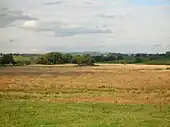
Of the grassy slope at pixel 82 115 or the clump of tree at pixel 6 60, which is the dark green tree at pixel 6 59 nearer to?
the clump of tree at pixel 6 60

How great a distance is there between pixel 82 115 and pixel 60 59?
11270 cm

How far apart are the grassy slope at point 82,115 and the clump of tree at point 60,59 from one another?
10427cm

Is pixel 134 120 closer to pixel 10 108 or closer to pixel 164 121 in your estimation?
pixel 164 121

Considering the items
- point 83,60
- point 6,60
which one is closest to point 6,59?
point 6,60

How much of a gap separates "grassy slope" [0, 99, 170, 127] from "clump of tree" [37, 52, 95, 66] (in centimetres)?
10427

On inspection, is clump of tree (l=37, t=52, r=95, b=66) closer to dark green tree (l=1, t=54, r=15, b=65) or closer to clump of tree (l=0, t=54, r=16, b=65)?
clump of tree (l=0, t=54, r=16, b=65)

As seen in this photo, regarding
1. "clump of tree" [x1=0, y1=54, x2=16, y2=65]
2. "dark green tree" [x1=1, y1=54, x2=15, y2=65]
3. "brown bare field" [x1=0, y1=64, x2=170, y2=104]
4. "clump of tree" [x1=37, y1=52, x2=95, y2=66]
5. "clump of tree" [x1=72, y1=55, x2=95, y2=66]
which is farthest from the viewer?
"clump of tree" [x1=72, y1=55, x2=95, y2=66]

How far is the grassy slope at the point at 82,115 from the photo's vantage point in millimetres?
16906

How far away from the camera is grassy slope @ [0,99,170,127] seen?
1691cm

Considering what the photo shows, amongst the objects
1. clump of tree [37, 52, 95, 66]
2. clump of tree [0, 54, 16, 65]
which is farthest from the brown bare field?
clump of tree [37, 52, 95, 66]

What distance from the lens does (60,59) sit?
5182 inches

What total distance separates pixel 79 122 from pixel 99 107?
6.05m

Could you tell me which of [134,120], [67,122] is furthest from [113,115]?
[67,122]

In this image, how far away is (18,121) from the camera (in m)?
17.5
